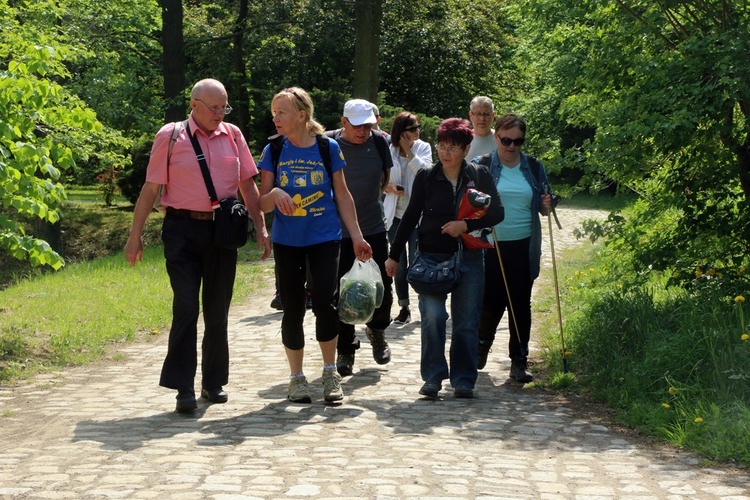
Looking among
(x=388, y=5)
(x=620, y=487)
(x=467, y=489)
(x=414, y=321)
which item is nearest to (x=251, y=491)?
(x=467, y=489)

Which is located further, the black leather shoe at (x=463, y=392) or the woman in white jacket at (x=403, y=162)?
the woman in white jacket at (x=403, y=162)

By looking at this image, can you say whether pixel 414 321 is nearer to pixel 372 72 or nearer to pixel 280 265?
pixel 280 265

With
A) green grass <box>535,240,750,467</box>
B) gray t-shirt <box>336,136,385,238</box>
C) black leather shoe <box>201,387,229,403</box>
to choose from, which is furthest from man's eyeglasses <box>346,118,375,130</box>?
green grass <box>535,240,750,467</box>

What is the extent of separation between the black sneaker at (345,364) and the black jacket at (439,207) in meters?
1.14

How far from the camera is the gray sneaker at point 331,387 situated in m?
7.35

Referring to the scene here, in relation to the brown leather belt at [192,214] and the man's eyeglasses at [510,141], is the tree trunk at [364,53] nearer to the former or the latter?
the man's eyeglasses at [510,141]

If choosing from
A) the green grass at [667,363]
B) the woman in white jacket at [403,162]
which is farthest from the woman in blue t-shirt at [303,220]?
the woman in white jacket at [403,162]

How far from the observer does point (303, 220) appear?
7.32m

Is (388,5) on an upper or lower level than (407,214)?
upper

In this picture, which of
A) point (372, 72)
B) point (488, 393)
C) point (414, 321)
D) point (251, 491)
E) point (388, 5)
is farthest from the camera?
point (388, 5)

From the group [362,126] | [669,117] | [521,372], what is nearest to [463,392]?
[521,372]

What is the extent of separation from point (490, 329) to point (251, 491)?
384 centimetres

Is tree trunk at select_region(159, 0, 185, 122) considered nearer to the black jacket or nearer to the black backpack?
the black backpack

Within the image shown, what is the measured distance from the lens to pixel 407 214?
773cm
